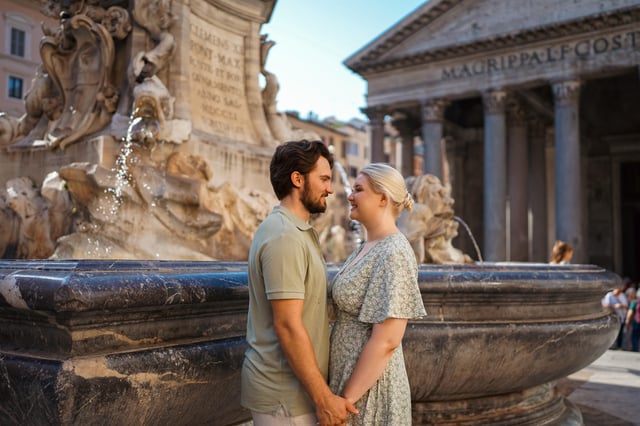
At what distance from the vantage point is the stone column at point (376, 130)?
3033 centimetres

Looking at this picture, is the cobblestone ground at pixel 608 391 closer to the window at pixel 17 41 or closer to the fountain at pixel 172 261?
the fountain at pixel 172 261

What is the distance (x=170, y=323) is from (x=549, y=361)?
2399mm

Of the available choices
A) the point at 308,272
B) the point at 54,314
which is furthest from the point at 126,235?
the point at 308,272

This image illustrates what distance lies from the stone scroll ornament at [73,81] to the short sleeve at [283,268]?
14.0ft

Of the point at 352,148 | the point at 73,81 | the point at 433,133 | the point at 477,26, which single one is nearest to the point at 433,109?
the point at 433,133

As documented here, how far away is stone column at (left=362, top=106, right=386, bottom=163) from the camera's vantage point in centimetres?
3033

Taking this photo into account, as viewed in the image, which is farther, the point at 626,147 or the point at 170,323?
the point at 626,147

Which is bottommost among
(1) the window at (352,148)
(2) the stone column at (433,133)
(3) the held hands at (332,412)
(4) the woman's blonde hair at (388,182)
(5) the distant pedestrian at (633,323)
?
(5) the distant pedestrian at (633,323)

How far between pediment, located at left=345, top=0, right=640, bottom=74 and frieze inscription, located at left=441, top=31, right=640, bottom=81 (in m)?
0.46

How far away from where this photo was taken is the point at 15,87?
2941 cm

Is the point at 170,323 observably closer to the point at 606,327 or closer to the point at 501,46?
the point at 606,327

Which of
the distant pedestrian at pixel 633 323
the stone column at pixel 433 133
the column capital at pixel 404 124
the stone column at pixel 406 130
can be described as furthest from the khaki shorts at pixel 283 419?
the column capital at pixel 404 124

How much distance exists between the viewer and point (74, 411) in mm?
1967

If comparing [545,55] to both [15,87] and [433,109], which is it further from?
[15,87]
